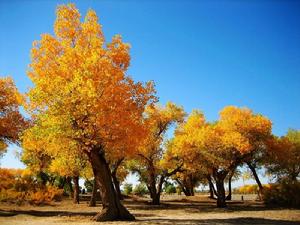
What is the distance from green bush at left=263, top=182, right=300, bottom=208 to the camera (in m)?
43.0

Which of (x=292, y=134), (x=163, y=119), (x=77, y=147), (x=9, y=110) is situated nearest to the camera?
(x=77, y=147)

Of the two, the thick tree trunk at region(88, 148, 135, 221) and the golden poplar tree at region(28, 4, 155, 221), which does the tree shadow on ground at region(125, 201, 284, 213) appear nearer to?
the thick tree trunk at region(88, 148, 135, 221)

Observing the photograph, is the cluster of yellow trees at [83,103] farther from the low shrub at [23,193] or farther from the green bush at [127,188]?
the green bush at [127,188]

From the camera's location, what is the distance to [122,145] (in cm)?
2656

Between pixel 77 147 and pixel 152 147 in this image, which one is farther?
pixel 152 147

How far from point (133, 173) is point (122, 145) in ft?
133

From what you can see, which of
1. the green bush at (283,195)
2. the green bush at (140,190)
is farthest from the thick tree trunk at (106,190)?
the green bush at (140,190)

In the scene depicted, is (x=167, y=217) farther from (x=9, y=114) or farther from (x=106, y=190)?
(x=9, y=114)

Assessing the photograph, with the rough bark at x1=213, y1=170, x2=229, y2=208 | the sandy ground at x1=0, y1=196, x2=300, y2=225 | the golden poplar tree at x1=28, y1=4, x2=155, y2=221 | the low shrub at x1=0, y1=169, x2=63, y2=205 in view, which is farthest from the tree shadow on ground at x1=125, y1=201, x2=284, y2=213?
the golden poplar tree at x1=28, y1=4, x2=155, y2=221

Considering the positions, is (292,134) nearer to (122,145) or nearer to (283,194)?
(283,194)

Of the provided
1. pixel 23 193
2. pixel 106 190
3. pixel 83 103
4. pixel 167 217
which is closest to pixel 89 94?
pixel 83 103

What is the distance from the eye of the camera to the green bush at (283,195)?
43.0 meters

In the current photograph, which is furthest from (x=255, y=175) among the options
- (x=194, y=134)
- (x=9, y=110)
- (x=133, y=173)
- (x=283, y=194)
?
(x=9, y=110)

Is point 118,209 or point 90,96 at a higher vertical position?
point 90,96
